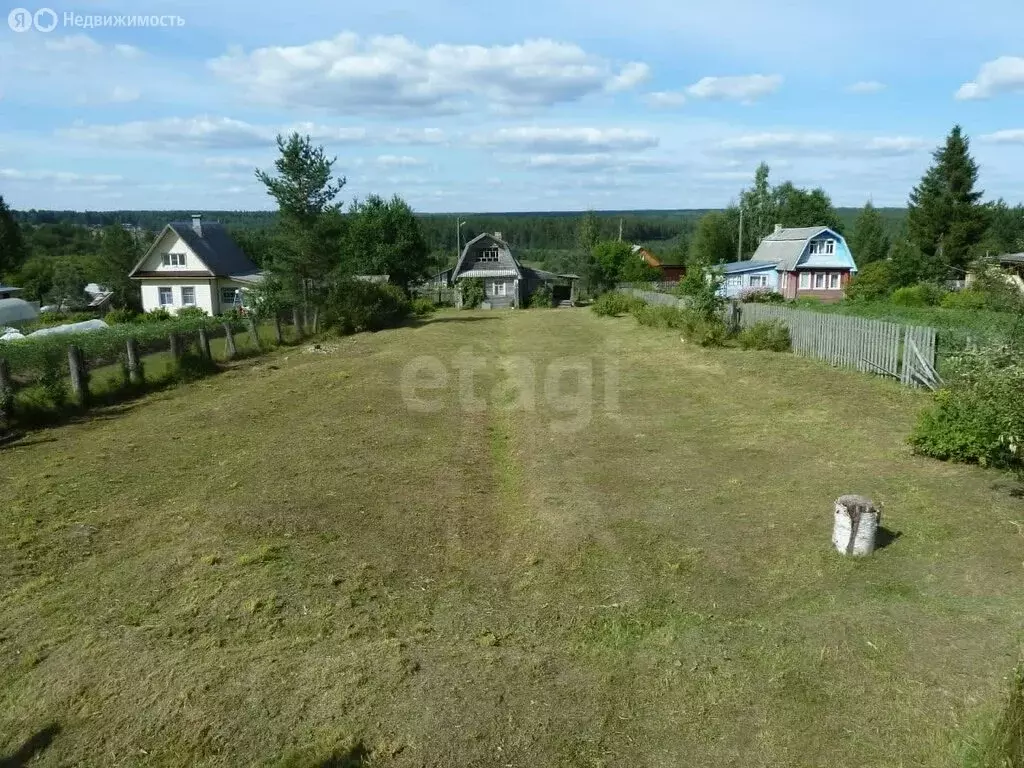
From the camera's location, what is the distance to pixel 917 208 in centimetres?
4969

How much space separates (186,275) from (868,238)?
58739mm

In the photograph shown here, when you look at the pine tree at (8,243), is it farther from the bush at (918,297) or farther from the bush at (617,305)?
the bush at (918,297)

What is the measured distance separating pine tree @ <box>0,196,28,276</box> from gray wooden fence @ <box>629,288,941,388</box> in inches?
2795

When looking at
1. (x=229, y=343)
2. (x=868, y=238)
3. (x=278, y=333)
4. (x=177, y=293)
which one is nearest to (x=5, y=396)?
(x=229, y=343)

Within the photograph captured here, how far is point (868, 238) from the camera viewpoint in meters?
70.4

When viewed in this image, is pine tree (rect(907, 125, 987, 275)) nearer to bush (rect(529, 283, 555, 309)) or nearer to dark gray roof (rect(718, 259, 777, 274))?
dark gray roof (rect(718, 259, 777, 274))

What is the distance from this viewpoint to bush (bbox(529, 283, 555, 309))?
51188 millimetres

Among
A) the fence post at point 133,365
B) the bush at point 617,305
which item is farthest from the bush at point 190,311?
the fence post at point 133,365

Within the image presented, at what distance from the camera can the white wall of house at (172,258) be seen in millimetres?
44844

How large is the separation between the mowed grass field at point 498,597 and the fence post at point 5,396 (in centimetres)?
68

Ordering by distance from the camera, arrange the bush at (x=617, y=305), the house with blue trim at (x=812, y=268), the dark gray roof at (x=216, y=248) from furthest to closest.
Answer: the house with blue trim at (x=812, y=268), the dark gray roof at (x=216, y=248), the bush at (x=617, y=305)

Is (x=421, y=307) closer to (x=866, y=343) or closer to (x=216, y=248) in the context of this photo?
(x=216, y=248)

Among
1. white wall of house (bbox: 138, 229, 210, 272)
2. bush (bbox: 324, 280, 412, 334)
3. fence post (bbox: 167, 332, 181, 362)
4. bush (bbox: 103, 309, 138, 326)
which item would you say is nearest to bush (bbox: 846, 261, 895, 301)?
bush (bbox: 324, 280, 412, 334)

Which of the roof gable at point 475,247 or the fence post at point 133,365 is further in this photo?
the roof gable at point 475,247
